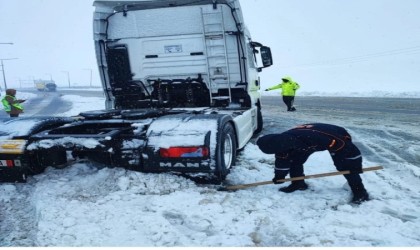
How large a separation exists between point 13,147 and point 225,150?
259cm

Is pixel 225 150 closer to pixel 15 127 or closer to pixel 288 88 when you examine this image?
pixel 15 127

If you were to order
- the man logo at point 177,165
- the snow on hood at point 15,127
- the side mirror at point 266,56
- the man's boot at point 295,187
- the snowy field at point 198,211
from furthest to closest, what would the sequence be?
the side mirror at point 266,56, the snow on hood at point 15,127, the man's boot at point 295,187, the man logo at point 177,165, the snowy field at point 198,211

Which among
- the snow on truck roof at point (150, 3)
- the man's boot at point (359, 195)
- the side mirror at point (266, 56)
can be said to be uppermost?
the snow on truck roof at point (150, 3)

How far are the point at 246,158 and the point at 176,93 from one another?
6.67 feet

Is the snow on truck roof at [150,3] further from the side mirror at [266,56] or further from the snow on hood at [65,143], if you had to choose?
the snow on hood at [65,143]

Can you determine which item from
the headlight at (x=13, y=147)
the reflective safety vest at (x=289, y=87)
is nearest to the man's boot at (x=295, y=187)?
the headlight at (x=13, y=147)

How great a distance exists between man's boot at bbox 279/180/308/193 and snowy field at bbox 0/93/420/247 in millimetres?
75

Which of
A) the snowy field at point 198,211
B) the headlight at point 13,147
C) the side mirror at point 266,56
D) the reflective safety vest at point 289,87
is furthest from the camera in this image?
the reflective safety vest at point 289,87

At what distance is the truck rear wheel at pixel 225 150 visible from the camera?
3.80m

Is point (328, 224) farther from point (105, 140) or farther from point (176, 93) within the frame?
→ point (176, 93)

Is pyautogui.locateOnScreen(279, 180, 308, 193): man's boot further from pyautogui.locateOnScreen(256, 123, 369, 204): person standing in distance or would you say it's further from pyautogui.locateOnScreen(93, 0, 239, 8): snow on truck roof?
pyautogui.locateOnScreen(93, 0, 239, 8): snow on truck roof

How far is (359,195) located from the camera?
3.57 m

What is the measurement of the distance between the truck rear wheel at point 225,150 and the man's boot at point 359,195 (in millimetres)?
1437

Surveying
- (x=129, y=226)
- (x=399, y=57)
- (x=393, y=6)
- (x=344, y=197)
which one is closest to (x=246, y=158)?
(x=344, y=197)
